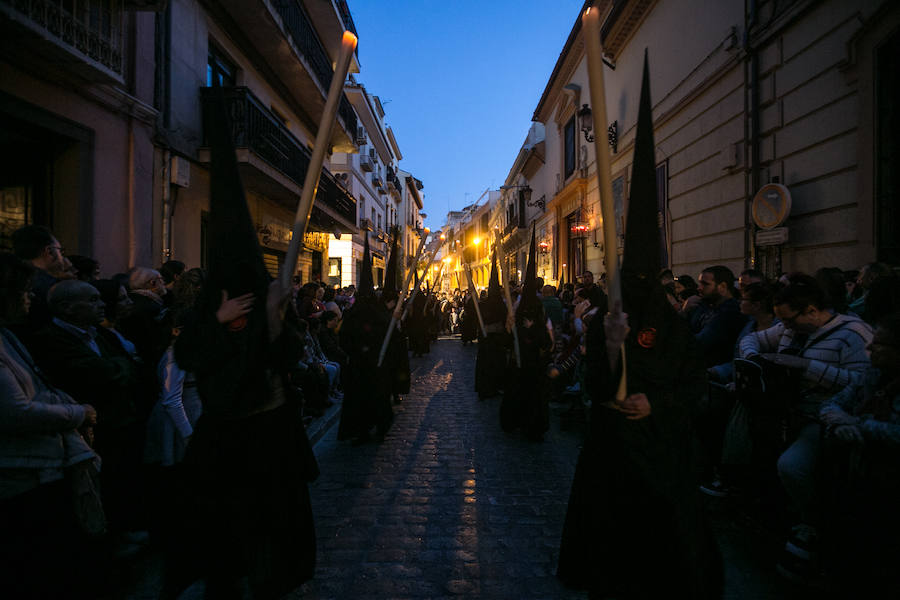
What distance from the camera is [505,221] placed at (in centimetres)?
4116

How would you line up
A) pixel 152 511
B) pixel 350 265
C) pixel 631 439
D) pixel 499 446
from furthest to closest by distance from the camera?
pixel 350 265
pixel 499 446
pixel 152 511
pixel 631 439

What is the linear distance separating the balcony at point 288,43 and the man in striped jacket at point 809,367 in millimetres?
7952

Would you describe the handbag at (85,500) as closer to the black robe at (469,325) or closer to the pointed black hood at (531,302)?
the pointed black hood at (531,302)

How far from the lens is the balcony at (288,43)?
11.2m

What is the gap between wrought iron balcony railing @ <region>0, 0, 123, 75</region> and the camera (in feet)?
19.3

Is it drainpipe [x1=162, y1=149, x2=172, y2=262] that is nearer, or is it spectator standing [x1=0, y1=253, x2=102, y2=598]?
spectator standing [x1=0, y1=253, x2=102, y2=598]

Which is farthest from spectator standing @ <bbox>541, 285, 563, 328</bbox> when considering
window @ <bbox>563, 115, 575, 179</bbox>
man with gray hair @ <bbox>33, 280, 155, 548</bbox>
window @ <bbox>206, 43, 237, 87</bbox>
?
window @ <bbox>563, 115, 575, 179</bbox>

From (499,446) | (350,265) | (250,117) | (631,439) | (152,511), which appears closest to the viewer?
(631,439)

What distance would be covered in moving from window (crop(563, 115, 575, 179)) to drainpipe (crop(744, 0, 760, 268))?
40.6 ft

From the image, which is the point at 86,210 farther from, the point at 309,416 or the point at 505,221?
the point at 505,221

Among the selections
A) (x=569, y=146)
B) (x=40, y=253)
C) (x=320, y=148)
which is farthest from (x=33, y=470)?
(x=569, y=146)

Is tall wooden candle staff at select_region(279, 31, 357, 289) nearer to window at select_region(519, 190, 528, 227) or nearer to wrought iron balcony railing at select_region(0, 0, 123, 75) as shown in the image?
wrought iron balcony railing at select_region(0, 0, 123, 75)

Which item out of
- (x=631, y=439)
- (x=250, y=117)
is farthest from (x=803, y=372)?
(x=250, y=117)

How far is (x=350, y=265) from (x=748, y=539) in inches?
905
